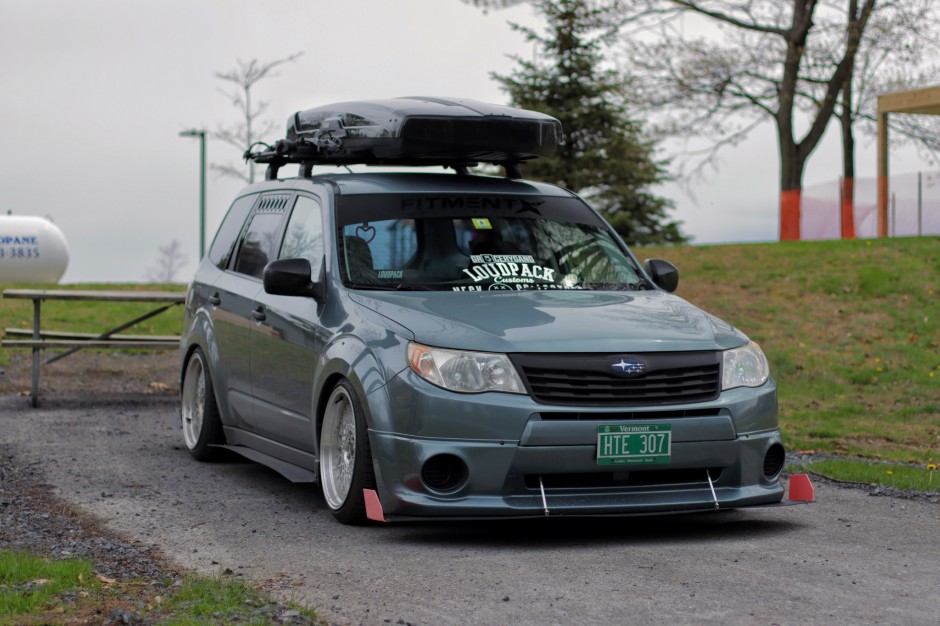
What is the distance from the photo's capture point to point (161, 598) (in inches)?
209

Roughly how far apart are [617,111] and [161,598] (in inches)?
1344

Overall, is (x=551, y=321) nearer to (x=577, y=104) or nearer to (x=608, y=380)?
(x=608, y=380)

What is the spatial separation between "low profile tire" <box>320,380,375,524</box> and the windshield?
2.48ft

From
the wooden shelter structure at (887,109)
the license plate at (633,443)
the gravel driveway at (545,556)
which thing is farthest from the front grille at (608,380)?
the wooden shelter structure at (887,109)

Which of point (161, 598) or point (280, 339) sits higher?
point (280, 339)

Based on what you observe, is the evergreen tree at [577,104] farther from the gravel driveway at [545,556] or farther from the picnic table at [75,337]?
the gravel driveway at [545,556]

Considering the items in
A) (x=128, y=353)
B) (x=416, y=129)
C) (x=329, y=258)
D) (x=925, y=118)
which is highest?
(x=925, y=118)

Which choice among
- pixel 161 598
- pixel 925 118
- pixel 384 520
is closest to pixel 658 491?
pixel 384 520

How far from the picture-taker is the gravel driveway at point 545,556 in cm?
514

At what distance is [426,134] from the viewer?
822 cm

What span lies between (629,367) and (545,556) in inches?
39.2

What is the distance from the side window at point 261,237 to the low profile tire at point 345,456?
6.21ft

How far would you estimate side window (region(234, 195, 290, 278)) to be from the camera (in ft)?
29.1

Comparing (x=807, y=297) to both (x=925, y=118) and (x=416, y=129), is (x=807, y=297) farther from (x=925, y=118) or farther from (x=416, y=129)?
(x=925, y=118)
